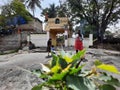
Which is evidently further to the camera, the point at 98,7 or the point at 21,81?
the point at 98,7

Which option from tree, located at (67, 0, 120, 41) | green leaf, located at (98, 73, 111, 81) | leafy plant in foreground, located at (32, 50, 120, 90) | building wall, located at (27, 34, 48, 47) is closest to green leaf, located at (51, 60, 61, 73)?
leafy plant in foreground, located at (32, 50, 120, 90)

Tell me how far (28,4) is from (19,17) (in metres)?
10.1

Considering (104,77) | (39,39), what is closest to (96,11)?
(39,39)

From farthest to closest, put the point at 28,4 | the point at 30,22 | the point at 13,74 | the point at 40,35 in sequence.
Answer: the point at 28,4 → the point at 30,22 → the point at 40,35 → the point at 13,74

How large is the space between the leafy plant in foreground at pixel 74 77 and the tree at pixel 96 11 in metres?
35.4

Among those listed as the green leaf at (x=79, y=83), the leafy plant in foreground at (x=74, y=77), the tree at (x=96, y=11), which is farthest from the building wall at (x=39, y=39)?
the green leaf at (x=79, y=83)

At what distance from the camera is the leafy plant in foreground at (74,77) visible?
63.2 inches

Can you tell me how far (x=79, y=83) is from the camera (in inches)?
62.0

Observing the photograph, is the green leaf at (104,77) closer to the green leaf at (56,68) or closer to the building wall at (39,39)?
the green leaf at (56,68)

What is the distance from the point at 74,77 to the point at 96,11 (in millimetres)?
37073

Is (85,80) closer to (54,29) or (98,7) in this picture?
(54,29)

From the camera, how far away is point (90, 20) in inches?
1515

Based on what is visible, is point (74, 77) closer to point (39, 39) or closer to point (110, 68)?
point (110, 68)

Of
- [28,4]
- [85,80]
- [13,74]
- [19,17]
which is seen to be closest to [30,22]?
[19,17]
